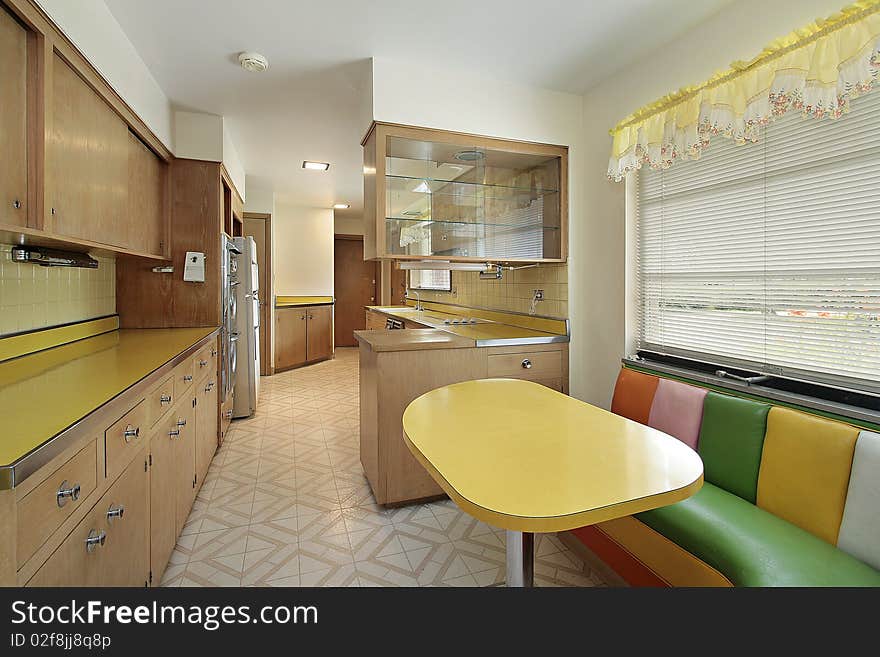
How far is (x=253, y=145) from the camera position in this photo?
14.6 ft

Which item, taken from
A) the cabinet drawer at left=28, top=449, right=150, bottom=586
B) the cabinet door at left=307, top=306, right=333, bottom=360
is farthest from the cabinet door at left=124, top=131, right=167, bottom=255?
the cabinet door at left=307, top=306, right=333, bottom=360

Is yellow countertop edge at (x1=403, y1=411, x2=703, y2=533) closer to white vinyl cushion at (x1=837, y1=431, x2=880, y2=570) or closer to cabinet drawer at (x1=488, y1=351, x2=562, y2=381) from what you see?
white vinyl cushion at (x1=837, y1=431, x2=880, y2=570)

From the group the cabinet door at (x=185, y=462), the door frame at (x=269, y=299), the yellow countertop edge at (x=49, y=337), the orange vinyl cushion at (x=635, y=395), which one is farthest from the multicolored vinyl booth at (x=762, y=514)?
the door frame at (x=269, y=299)

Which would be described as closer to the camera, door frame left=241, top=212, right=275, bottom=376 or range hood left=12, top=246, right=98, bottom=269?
range hood left=12, top=246, right=98, bottom=269

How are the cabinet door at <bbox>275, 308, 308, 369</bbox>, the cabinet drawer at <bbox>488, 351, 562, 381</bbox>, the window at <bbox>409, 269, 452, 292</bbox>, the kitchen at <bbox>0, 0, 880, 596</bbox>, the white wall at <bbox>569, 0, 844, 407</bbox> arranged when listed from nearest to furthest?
the kitchen at <bbox>0, 0, 880, 596</bbox> < the white wall at <bbox>569, 0, 844, 407</bbox> < the cabinet drawer at <bbox>488, 351, 562, 381</bbox> < the window at <bbox>409, 269, 452, 292</bbox> < the cabinet door at <bbox>275, 308, 308, 369</bbox>

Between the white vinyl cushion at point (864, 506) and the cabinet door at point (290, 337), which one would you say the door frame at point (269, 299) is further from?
the white vinyl cushion at point (864, 506)

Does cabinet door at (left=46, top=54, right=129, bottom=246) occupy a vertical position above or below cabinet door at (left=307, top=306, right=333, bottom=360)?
above

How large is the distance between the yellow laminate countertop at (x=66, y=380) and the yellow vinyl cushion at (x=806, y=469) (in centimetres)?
218

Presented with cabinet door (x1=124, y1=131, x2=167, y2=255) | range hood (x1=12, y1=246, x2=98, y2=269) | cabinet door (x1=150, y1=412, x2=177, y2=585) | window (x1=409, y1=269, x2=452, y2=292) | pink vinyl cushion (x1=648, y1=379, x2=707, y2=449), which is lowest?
cabinet door (x1=150, y1=412, x2=177, y2=585)

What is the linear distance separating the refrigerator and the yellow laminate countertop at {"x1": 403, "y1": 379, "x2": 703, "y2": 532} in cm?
314

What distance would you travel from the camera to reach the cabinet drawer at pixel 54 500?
96 centimetres

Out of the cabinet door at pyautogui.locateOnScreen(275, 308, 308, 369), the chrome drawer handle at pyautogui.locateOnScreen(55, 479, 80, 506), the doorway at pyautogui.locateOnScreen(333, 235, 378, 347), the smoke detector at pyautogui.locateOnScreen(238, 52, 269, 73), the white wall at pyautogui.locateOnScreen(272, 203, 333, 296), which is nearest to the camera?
the chrome drawer handle at pyautogui.locateOnScreen(55, 479, 80, 506)

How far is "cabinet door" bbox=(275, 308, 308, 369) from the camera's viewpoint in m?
6.79
